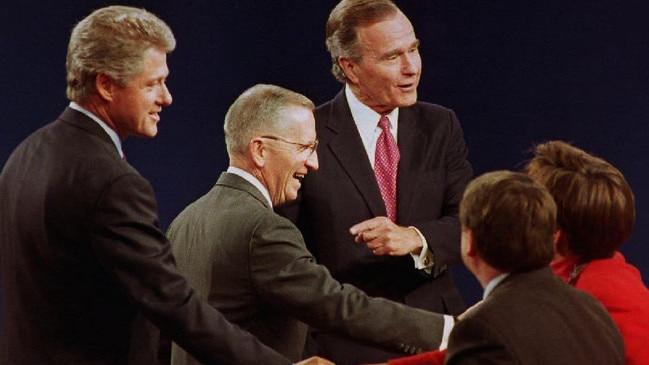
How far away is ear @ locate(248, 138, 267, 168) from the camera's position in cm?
288

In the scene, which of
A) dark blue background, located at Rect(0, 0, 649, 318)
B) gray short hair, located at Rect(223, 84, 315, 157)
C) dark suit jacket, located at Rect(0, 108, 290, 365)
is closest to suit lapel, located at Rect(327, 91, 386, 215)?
gray short hair, located at Rect(223, 84, 315, 157)

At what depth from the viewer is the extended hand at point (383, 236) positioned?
127 inches

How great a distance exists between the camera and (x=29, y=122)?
4.83m

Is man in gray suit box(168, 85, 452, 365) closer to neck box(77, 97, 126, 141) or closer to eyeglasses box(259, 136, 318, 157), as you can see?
eyeglasses box(259, 136, 318, 157)

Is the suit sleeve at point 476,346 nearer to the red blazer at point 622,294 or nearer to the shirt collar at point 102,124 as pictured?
the red blazer at point 622,294

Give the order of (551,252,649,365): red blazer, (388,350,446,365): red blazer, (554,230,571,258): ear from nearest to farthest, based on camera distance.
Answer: (551,252,649,365): red blazer
(554,230,571,258): ear
(388,350,446,365): red blazer

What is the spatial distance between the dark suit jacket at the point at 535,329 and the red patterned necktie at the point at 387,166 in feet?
4.34

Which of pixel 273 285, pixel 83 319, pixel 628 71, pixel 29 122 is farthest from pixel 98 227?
pixel 628 71

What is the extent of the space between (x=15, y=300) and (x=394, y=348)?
0.88 metres

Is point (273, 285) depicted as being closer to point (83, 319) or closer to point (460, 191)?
point (83, 319)

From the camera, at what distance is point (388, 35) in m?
3.60

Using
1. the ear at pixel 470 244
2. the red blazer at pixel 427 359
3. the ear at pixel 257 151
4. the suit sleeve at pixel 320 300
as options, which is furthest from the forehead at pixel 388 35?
the ear at pixel 470 244

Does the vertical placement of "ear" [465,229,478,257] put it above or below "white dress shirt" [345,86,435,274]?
above

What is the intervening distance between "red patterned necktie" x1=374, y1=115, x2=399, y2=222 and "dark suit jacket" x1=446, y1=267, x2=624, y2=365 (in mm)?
1323
